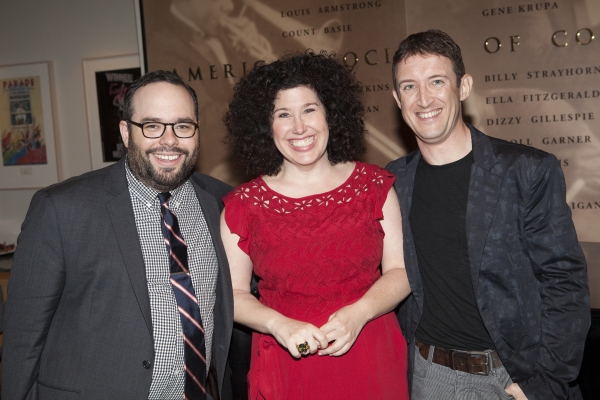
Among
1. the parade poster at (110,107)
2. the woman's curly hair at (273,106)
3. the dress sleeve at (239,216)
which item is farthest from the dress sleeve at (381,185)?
the parade poster at (110,107)

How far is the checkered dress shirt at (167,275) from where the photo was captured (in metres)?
1.95

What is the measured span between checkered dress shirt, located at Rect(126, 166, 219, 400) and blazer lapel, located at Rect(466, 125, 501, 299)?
0.97 meters

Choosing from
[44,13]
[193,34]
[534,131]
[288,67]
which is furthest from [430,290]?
[44,13]

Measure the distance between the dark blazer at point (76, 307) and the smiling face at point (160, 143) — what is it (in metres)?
0.22

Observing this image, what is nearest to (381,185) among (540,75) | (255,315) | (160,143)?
(255,315)

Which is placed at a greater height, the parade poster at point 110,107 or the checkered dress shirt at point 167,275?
the parade poster at point 110,107

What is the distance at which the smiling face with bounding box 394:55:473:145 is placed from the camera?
6.78 ft

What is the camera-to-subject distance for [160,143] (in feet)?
6.71

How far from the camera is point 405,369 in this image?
88.1 inches

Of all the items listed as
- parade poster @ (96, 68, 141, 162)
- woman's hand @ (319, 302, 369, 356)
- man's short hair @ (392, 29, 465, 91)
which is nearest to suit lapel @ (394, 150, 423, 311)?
woman's hand @ (319, 302, 369, 356)

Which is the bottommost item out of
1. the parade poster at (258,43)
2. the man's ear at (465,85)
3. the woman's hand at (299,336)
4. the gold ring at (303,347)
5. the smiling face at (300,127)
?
the gold ring at (303,347)

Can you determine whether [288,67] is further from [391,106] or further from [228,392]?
[391,106]

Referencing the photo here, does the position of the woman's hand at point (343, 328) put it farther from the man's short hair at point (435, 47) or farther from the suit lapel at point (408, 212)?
the man's short hair at point (435, 47)

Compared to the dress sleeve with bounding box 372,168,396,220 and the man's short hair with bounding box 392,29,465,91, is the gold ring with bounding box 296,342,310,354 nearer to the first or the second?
the dress sleeve with bounding box 372,168,396,220
